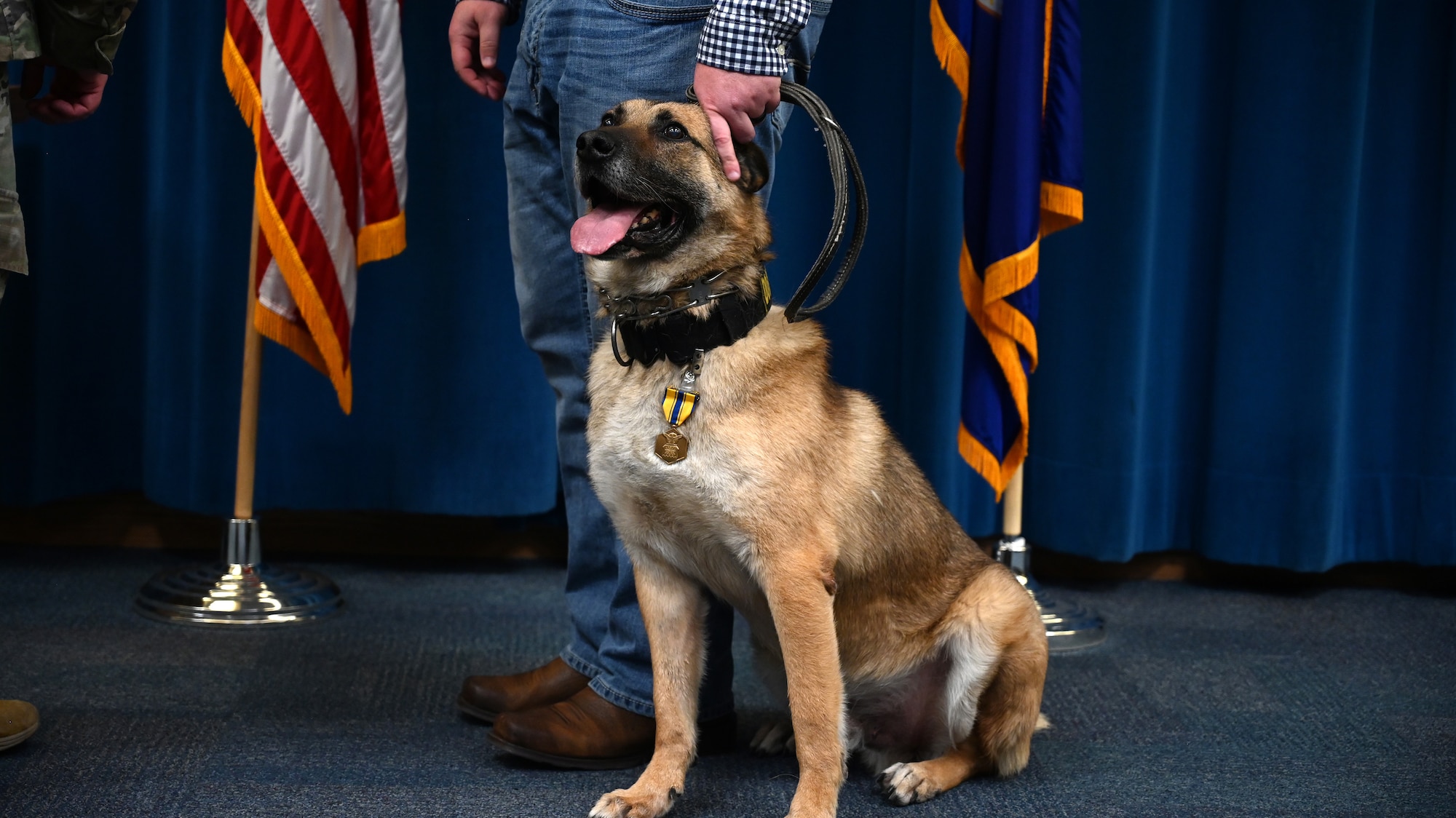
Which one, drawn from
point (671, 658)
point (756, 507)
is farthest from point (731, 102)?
point (671, 658)

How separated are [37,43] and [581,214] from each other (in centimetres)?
82

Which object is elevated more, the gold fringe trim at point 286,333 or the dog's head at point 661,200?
the dog's head at point 661,200

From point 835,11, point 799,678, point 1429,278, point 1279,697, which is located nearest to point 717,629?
point 799,678

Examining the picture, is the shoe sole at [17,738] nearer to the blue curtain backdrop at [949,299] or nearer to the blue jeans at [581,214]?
the blue jeans at [581,214]

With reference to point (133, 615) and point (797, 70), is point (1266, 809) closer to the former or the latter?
point (797, 70)

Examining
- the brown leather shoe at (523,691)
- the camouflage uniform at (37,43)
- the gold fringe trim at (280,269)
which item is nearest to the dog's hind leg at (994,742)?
the brown leather shoe at (523,691)

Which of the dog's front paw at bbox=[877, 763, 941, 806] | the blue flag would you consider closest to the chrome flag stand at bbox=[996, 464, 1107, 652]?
the blue flag

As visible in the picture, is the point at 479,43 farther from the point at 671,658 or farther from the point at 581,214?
the point at 671,658

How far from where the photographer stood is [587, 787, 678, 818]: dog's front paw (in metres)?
1.72

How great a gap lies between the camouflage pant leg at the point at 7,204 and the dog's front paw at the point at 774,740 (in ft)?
4.51

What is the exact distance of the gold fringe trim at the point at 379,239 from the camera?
285 centimetres

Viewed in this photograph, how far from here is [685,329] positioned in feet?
5.61

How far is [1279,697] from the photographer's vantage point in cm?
247

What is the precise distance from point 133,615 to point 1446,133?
141 inches
